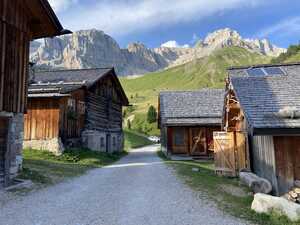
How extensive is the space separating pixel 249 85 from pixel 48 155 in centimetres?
1354

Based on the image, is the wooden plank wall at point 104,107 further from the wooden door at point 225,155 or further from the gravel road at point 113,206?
the gravel road at point 113,206

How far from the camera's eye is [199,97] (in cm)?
3322

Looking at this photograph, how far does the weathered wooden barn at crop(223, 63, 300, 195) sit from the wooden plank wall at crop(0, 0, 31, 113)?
911 centimetres

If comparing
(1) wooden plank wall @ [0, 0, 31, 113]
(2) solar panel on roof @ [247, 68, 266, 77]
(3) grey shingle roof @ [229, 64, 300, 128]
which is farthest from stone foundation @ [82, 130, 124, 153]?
(2) solar panel on roof @ [247, 68, 266, 77]

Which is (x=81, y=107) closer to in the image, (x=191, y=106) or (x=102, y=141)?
(x=102, y=141)

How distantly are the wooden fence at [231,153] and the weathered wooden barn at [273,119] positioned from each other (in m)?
0.66

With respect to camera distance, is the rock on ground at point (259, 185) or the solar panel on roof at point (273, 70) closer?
the rock on ground at point (259, 185)

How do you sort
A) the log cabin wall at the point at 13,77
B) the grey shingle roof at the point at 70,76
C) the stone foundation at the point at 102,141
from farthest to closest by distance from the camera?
the grey shingle roof at the point at 70,76
the stone foundation at the point at 102,141
the log cabin wall at the point at 13,77

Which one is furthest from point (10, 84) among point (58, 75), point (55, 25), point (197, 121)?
point (197, 121)

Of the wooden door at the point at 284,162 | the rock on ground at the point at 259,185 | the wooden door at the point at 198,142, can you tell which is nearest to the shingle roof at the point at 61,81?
the wooden door at the point at 198,142

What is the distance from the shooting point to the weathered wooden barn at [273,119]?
10.6 meters

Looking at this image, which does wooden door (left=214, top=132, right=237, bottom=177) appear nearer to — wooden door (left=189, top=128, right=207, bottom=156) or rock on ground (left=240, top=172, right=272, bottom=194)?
rock on ground (left=240, top=172, right=272, bottom=194)

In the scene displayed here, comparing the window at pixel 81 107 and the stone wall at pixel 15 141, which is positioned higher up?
the window at pixel 81 107

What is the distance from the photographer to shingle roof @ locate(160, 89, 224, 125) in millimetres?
29234
